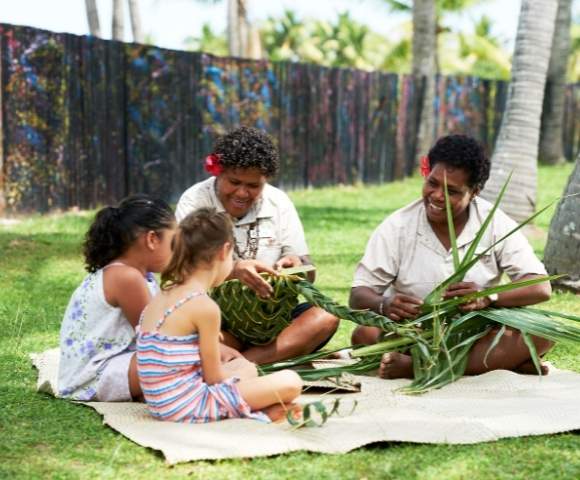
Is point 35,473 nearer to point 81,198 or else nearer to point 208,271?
point 208,271

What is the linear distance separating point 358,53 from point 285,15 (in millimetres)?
5292

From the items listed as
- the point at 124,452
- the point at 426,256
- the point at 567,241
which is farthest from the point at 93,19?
the point at 124,452

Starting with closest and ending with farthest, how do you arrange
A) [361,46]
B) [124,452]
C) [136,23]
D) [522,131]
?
[124,452] < [522,131] < [136,23] < [361,46]

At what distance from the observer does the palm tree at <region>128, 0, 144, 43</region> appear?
929 inches

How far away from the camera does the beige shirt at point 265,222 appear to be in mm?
5426

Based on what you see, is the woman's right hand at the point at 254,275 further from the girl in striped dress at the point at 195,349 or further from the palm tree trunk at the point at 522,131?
the palm tree trunk at the point at 522,131

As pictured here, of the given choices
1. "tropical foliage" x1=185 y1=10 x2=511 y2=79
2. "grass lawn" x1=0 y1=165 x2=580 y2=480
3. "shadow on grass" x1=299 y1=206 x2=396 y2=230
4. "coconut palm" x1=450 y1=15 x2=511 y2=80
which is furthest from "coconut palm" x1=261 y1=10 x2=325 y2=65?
"grass lawn" x1=0 y1=165 x2=580 y2=480

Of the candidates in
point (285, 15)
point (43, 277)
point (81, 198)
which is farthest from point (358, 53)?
point (43, 277)

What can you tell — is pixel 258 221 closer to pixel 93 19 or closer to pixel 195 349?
pixel 195 349

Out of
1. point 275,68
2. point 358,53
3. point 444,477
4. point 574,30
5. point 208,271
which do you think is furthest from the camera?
point 358,53

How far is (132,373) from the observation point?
4625 millimetres

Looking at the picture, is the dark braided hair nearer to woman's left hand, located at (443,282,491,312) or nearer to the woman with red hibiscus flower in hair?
the woman with red hibiscus flower in hair

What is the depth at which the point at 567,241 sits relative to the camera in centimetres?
797

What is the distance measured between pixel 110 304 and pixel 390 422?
1311 millimetres
